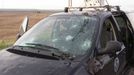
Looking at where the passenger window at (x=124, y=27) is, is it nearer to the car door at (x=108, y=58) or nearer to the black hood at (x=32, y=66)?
the car door at (x=108, y=58)

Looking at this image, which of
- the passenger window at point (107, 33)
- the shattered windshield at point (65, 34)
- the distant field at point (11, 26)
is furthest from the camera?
the distant field at point (11, 26)

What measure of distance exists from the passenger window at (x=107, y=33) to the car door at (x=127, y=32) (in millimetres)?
646

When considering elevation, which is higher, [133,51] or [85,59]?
[85,59]

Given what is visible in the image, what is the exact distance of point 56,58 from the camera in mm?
4816

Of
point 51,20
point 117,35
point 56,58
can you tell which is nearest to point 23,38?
point 51,20

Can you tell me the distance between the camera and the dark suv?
15.1ft

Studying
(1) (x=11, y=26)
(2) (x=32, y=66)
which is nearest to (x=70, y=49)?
(2) (x=32, y=66)

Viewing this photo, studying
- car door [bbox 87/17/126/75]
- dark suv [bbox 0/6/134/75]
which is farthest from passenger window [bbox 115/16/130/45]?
car door [bbox 87/17/126/75]

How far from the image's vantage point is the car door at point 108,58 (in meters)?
5.10

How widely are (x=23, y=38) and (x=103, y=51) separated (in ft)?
4.62

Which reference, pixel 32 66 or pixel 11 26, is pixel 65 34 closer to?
pixel 32 66

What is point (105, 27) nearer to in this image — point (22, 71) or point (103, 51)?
point (103, 51)

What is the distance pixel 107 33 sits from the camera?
601cm

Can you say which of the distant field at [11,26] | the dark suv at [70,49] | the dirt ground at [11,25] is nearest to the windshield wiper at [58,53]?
the dark suv at [70,49]
